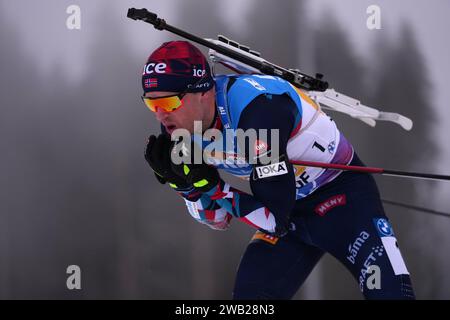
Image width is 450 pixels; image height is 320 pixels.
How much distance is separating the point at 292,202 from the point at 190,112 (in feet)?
1.51

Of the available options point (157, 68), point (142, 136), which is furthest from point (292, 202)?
point (142, 136)

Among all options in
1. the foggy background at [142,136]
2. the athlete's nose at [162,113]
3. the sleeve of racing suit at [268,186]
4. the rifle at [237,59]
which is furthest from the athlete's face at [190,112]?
the foggy background at [142,136]

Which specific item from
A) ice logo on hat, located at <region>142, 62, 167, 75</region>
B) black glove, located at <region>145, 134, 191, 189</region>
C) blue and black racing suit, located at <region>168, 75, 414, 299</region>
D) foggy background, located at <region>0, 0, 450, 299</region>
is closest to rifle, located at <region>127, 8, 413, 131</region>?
blue and black racing suit, located at <region>168, 75, 414, 299</region>

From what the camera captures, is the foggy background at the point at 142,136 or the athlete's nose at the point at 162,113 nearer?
the athlete's nose at the point at 162,113

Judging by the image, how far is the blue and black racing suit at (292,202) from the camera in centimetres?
233

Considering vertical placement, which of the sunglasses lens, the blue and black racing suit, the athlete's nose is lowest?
the blue and black racing suit

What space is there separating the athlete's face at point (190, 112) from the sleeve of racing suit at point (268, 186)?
17 cm

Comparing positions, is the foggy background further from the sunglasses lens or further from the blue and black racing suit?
the sunglasses lens

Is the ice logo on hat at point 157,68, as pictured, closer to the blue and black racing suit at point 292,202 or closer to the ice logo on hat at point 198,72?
the ice logo on hat at point 198,72

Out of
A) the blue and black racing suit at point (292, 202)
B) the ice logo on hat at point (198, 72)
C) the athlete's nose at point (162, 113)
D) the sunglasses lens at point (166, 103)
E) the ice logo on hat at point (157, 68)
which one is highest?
the ice logo on hat at point (157, 68)

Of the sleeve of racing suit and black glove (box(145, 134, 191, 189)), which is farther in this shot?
black glove (box(145, 134, 191, 189))

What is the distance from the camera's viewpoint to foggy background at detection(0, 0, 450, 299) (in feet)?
13.1

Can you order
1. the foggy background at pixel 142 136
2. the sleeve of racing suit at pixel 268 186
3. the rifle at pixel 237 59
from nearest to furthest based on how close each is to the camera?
the sleeve of racing suit at pixel 268 186
the rifle at pixel 237 59
the foggy background at pixel 142 136
